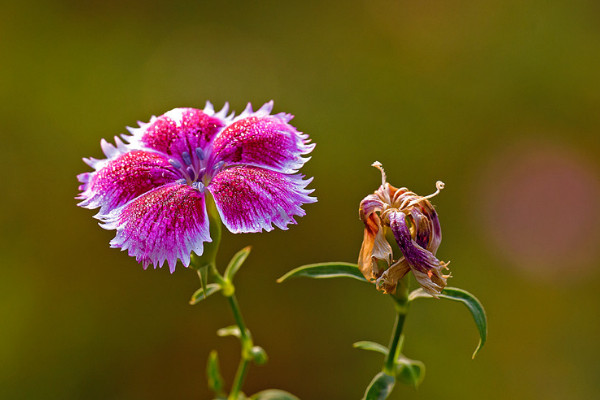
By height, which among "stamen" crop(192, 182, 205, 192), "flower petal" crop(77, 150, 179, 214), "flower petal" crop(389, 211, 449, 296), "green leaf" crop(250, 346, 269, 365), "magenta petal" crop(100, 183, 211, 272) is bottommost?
"green leaf" crop(250, 346, 269, 365)

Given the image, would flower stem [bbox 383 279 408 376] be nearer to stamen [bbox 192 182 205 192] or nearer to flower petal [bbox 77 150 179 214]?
stamen [bbox 192 182 205 192]

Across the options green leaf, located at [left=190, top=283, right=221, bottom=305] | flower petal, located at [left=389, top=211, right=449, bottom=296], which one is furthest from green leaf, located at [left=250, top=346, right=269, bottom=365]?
flower petal, located at [left=389, top=211, right=449, bottom=296]

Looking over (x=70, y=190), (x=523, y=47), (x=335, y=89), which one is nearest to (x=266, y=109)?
(x=70, y=190)

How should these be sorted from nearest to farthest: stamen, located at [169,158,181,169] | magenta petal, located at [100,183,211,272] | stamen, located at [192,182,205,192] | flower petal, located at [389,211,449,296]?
flower petal, located at [389,211,449,296] < magenta petal, located at [100,183,211,272] < stamen, located at [192,182,205,192] < stamen, located at [169,158,181,169]

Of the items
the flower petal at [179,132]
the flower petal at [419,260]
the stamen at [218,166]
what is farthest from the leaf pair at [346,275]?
the flower petal at [179,132]

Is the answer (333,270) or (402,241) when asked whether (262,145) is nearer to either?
(333,270)

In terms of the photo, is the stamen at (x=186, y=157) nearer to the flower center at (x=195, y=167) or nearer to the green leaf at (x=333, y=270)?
the flower center at (x=195, y=167)

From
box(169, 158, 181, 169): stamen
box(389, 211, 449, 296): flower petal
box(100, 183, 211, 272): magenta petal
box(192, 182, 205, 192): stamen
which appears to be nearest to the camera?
box(389, 211, 449, 296): flower petal

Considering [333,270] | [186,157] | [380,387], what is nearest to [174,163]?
[186,157]
